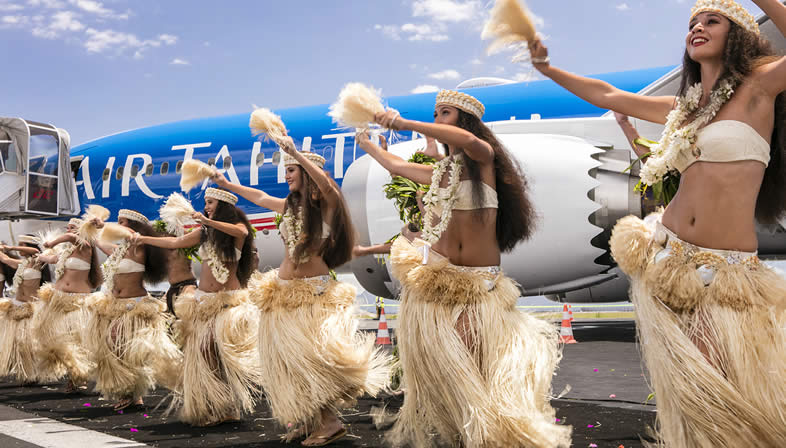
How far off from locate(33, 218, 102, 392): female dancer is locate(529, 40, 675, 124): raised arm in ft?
16.1

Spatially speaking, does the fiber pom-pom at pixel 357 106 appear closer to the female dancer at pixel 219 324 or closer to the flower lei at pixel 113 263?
the female dancer at pixel 219 324

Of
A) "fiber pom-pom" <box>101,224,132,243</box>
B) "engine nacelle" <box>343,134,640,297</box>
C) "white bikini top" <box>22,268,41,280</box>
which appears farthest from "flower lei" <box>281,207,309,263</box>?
"white bikini top" <box>22,268,41,280</box>

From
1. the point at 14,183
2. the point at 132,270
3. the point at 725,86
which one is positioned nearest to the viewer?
the point at 725,86

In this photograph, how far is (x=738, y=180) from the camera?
237cm

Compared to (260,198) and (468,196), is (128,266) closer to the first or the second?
(260,198)

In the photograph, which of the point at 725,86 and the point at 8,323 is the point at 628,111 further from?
the point at 8,323

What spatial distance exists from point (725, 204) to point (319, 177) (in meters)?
2.28

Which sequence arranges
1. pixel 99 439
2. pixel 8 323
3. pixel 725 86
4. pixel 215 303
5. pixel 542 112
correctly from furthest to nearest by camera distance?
1. pixel 542 112
2. pixel 8 323
3. pixel 215 303
4. pixel 99 439
5. pixel 725 86

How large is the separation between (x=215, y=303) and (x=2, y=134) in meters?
9.80

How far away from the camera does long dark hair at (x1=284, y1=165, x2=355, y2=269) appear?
415 cm

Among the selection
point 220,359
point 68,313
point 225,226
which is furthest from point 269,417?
point 68,313

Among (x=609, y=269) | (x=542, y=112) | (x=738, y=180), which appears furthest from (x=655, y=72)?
(x=738, y=180)

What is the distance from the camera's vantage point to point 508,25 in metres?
2.53

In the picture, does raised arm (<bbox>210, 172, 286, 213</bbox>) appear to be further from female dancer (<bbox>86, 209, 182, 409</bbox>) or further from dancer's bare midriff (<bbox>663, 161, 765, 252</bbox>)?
dancer's bare midriff (<bbox>663, 161, 765, 252</bbox>)
